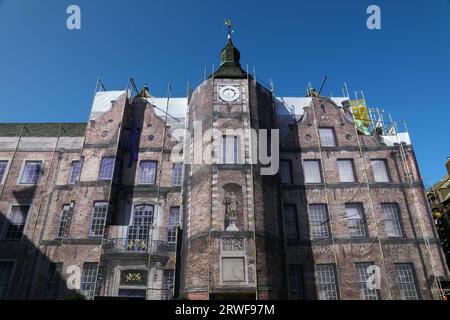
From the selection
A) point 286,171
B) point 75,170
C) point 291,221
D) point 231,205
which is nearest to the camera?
point 231,205

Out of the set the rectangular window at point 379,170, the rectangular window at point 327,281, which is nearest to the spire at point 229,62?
the rectangular window at point 379,170

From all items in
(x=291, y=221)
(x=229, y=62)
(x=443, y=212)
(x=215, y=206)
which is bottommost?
(x=215, y=206)

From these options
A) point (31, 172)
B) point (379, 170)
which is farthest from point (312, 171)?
point (31, 172)

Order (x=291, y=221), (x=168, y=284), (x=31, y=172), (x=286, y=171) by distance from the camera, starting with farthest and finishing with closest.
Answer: (x=31, y=172), (x=286, y=171), (x=291, y=221), (x=168, y=284)

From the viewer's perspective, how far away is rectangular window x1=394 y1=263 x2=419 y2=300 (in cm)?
2069

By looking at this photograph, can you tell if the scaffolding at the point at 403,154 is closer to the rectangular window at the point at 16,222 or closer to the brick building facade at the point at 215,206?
the brick building facade at the point at 215,206

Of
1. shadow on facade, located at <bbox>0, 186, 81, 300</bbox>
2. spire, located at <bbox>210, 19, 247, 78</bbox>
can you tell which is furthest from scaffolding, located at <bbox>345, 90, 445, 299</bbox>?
shadow on facade, located at <bbox>0, 186, 81, 300</bbox>

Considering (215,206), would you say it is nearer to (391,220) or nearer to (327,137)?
(327,137)

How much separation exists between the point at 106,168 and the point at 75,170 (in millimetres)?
2892

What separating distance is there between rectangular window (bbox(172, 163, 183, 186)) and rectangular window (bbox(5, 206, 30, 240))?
11.2 m

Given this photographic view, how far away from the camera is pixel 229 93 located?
78.5 ft

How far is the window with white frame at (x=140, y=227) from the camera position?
20969mm

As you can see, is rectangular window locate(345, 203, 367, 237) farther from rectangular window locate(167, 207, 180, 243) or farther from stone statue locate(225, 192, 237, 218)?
rectangular window locate(167, 207, 180, 243)
